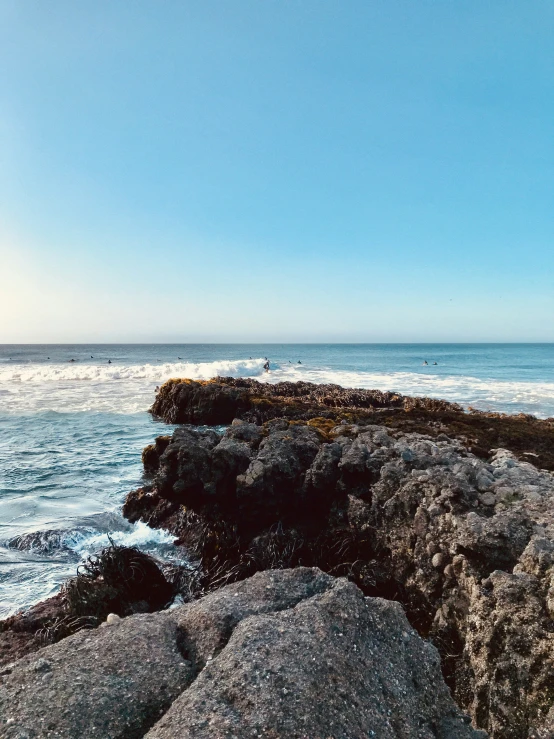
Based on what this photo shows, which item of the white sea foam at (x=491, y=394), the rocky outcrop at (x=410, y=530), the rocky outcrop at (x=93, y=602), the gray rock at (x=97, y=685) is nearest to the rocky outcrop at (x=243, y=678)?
the gray rock at (x=97, y=685)

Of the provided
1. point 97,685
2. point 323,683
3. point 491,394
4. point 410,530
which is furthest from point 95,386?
point 323,683

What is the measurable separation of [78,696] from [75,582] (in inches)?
146

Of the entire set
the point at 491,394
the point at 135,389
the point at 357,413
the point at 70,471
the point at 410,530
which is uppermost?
the point at 410,530

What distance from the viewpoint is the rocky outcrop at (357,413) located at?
12047 mm

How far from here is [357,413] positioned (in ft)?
56.2

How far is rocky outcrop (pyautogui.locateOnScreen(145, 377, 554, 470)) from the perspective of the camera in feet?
39.5

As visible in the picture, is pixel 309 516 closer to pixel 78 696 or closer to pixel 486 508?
pixel 486 508

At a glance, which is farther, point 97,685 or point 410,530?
point 410,530

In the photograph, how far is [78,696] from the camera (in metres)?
2.53

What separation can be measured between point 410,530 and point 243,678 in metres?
3.79

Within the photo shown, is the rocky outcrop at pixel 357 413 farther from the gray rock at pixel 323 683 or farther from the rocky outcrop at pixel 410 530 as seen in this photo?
the gray rock at pixel 323 683

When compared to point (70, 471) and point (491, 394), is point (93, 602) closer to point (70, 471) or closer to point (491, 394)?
point (70, 471)

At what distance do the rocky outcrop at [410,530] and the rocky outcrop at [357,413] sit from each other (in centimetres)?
246

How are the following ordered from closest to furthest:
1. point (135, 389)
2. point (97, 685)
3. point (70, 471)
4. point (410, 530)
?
point (97, 685)
point (410, 530)
point (70, 471)
point (135, 389)
